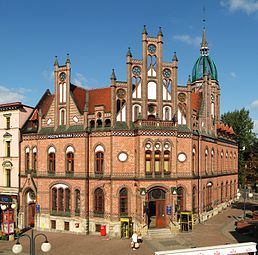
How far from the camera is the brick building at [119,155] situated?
3019 cm

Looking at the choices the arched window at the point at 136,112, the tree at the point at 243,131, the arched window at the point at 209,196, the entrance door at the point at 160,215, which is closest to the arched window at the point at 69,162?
the arched window at the point at 136,112

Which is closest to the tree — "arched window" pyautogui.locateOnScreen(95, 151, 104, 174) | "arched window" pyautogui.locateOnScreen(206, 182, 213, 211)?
"arched window" pyautogui.locateOnScreen(206, 182, 213, 211)

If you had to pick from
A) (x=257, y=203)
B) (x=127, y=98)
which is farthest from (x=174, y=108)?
(x=257, y=203)

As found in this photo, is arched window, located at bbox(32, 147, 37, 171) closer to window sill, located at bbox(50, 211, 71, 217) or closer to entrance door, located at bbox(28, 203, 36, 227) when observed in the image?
entrance door, located at bbox(28, 203, 36, 227)

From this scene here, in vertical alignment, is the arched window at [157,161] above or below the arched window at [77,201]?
above

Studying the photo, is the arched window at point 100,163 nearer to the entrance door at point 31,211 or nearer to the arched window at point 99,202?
the arched window at point 99,202

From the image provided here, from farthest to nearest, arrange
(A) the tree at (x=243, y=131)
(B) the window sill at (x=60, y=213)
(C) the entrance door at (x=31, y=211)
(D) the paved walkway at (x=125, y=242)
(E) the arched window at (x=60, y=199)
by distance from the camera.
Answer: (A) the tree at (x=243, y=131) < (C) the entrance door at (x=31, y=211) < (E) the arched window at (x=60, y=199) < (B) the window sill at (x=60, y=213) < (D) the paved walkway at (x=125, y=242)

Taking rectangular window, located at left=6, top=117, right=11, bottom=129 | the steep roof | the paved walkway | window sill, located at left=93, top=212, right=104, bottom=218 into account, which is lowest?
the paved walkway

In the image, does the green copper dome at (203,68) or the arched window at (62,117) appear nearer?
the arched window at (62,117)

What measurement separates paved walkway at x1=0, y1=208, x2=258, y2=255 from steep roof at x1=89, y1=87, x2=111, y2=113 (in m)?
13.1

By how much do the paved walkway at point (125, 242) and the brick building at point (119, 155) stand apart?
5.59 ft

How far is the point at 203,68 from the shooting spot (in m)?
50.3

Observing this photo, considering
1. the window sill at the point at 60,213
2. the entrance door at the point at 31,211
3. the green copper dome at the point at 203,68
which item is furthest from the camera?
the green copper dome at the point at 203,68

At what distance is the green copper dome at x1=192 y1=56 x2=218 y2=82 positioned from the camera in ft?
164
